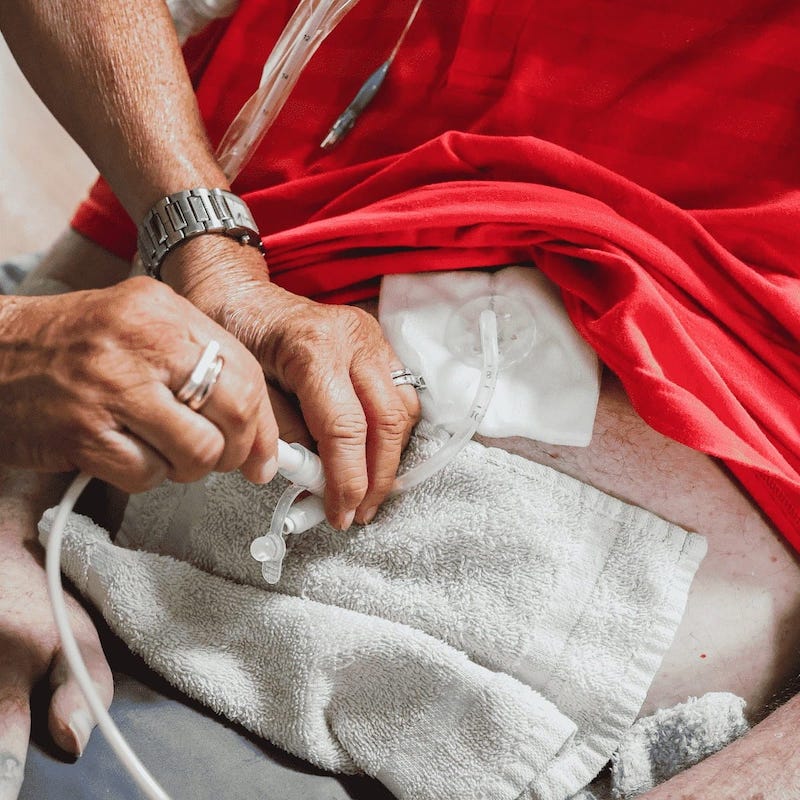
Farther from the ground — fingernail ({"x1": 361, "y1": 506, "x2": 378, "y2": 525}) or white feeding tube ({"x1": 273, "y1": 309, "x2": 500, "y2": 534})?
white feeding tube ({"x1": 273, "y1": 309, "x2": 500, "y2": 534})

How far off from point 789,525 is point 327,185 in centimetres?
55

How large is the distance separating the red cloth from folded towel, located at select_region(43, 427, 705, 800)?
13 cm

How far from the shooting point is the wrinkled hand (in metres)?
0.61

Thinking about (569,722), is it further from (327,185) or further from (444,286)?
(327,185)

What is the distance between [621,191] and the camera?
744 mm

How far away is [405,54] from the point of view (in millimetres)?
853

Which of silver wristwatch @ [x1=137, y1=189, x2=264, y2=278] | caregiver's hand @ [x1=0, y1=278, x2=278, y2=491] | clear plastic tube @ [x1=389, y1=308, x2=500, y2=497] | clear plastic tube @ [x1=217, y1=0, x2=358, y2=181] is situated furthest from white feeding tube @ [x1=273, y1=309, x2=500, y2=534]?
clear plastic tube @ [x1=217, y1=0, x2=358, y2=181]

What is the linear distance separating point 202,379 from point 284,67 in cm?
50

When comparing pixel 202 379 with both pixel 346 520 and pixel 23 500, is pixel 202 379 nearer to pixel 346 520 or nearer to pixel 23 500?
pixel 346 520

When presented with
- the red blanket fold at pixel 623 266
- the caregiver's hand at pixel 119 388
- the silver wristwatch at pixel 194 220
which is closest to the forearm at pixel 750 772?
the red blanket fold at pixel 623 266

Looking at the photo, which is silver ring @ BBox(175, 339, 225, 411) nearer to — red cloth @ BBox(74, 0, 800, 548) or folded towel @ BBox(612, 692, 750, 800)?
red cloth @ BBox(74, 0, 800, 548)

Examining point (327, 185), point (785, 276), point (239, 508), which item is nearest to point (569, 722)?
point (239, 508)

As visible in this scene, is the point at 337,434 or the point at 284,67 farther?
the point at 284,67

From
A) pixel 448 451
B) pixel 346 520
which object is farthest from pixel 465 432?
pixel 346 520
